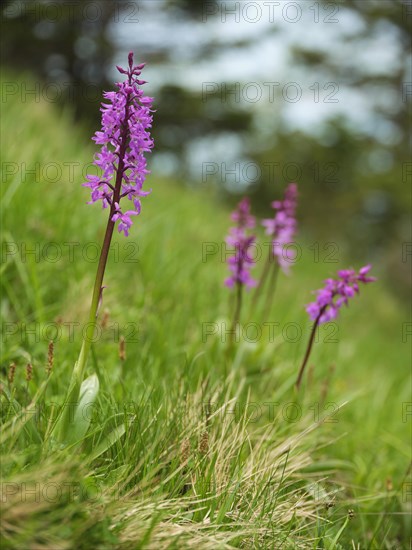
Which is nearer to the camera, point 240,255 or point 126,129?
point 126,129

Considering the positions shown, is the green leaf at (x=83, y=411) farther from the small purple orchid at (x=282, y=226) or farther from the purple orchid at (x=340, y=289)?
the small purple orchid at (x=282, y=226)

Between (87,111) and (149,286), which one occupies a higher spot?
(87,111)

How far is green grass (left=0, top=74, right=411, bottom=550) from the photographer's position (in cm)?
179

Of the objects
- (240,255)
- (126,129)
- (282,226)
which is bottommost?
(240,255)

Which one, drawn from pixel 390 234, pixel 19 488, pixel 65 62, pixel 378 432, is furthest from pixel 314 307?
pixel 390 234

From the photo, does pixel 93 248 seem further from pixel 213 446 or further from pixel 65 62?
pixel 65 62

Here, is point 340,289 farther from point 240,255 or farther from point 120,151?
point 120,151

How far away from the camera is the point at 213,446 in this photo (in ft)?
7.34

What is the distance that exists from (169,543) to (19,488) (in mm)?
438

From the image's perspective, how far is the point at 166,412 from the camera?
7.63ft

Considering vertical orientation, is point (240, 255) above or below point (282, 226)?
below

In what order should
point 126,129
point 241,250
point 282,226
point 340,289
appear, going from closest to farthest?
point 126,129
point 340,289
point 241,250
point 282,226

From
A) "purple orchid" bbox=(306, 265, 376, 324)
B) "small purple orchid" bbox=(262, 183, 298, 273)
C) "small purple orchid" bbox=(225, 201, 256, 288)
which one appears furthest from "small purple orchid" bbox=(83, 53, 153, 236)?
"small purple orchid" bbox=(262, 183, 298, 273)

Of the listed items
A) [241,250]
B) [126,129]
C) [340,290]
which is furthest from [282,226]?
[126,129]
